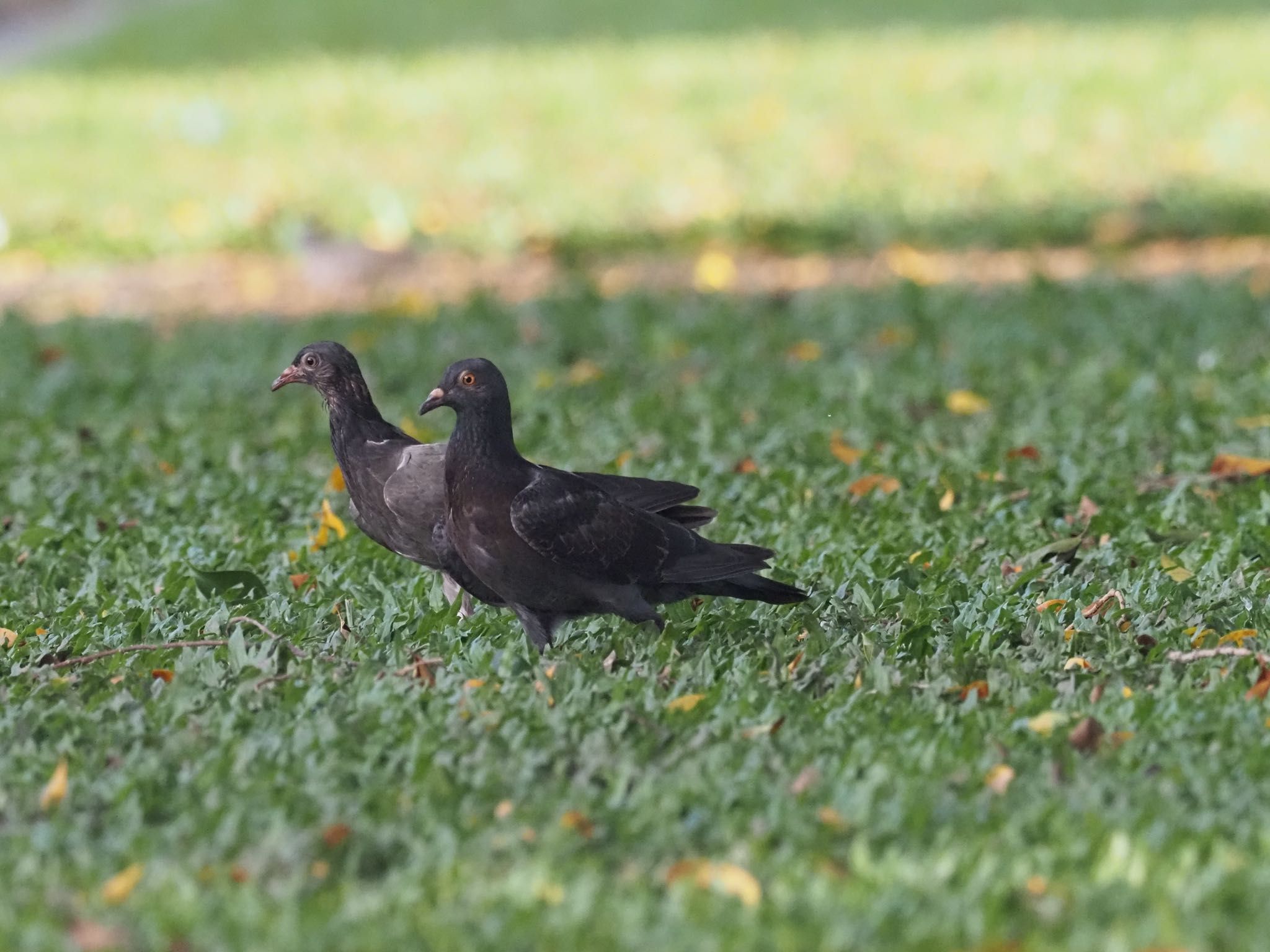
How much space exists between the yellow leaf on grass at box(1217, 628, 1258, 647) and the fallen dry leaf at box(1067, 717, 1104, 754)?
2.76 ft

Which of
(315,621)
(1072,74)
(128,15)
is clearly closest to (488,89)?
(1072,74)

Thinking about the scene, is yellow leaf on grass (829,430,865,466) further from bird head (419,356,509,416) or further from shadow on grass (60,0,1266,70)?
shadow on grass (60,0,1266,70)

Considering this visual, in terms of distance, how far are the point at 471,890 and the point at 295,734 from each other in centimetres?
86

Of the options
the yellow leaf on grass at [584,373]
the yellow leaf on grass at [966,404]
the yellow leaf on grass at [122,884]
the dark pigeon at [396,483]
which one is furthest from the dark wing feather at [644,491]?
the yellow leaf on grass at [584,373]

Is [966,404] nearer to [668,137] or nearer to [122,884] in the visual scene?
[122,884]

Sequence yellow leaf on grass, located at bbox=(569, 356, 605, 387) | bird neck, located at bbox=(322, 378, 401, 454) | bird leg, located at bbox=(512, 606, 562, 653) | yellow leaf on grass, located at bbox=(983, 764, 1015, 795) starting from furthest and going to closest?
1. yellow leaf on grass, located at bbox=(569, 356, 605, 387)
2. bird neck, located at bbox=(322, 378, 401, 454)
3. bird leg, located at bbox=(512, 606, 562, 653)
4. yellow leaf on grass, located at bbox=(983, 764, 1015, 795)

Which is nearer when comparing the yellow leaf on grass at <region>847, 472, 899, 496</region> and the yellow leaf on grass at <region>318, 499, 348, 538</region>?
the yellow leaf on grass at <region>318, 499, 348, 538</region>

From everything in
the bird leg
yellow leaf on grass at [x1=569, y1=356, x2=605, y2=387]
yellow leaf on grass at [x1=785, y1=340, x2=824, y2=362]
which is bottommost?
the bird leg

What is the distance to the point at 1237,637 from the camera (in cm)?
488

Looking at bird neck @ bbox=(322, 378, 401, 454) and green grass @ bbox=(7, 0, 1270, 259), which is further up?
green grass @ bbox=(7, 0, 1270, 259)

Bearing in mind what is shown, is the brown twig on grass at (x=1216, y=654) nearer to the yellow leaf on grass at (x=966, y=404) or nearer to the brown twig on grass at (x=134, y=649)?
the brown twig on grass at (x=134, y=649)

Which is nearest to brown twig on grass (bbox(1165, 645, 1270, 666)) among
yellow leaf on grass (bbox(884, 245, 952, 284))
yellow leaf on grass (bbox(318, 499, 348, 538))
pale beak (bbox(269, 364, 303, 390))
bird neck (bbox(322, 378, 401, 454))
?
bird neck (bbox(322, 378, 401, 454))

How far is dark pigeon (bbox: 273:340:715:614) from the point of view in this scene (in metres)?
5.02

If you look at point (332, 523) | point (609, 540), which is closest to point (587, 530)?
point (609, 540)
